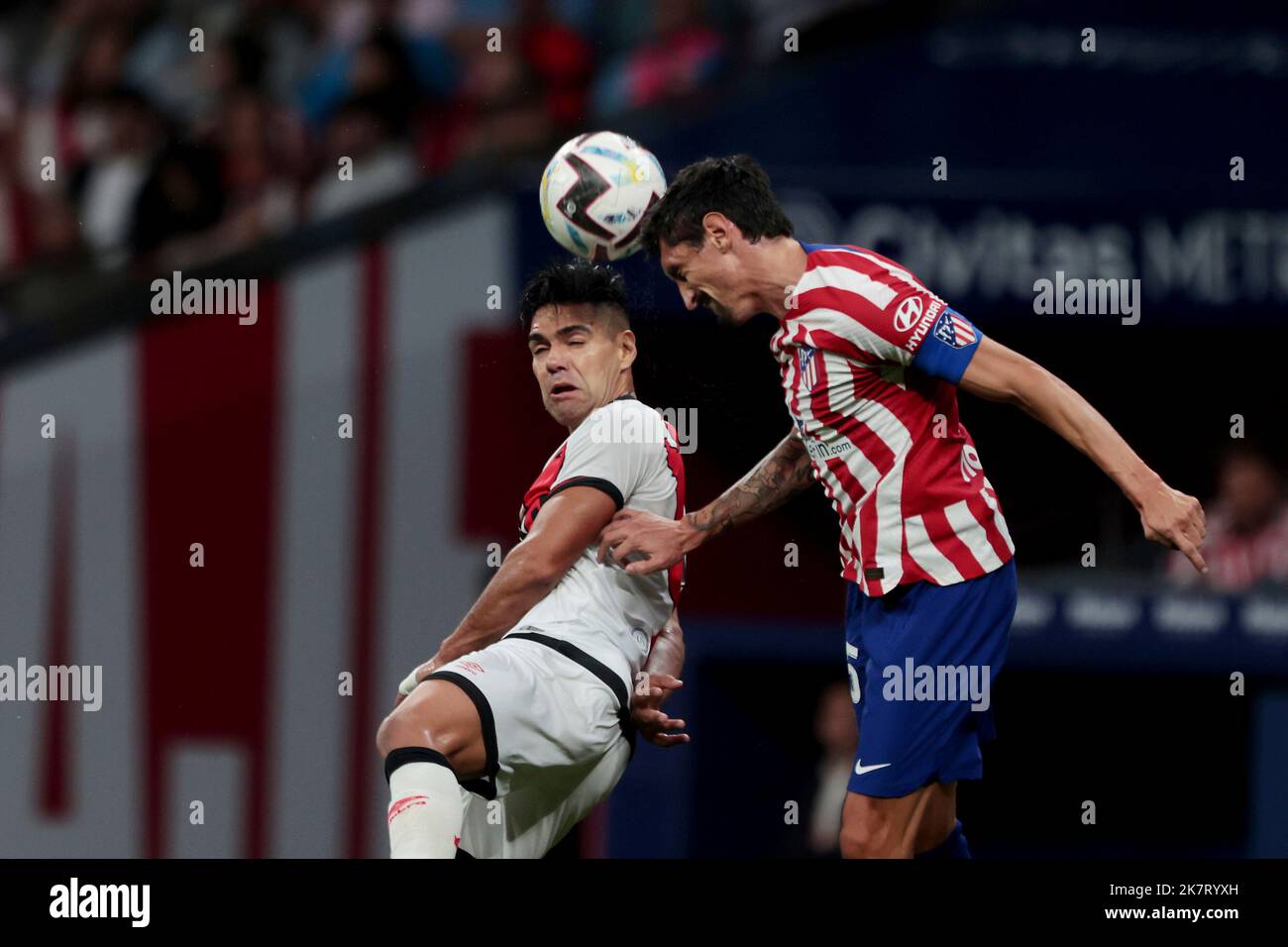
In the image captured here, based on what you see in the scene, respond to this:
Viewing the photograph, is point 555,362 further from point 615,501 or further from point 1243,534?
point 1243,534

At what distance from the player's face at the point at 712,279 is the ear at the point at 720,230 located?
0.01 m

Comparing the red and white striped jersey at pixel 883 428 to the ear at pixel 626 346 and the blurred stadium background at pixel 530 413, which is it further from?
the blurred stadium background at pixel 530 413

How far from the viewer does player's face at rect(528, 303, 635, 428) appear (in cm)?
500

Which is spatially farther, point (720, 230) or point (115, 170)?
point (115, 170)

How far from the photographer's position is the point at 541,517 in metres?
4.79

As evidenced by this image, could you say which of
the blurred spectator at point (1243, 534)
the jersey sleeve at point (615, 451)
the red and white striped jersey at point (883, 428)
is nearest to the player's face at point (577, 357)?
the jersey sleeve at point (615, 451)

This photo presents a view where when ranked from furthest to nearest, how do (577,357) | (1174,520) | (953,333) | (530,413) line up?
(530,413) < (577,357) < (953,333) < (1174,520)

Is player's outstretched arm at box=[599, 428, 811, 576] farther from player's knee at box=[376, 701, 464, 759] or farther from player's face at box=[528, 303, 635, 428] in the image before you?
player's knee at box=[376, 701, 464, 759]

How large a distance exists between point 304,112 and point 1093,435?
5.32m

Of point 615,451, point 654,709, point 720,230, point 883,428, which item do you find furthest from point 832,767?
point 720,230

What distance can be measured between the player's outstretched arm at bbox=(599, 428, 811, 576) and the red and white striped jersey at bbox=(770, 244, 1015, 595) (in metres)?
0.25

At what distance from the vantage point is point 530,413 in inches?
322

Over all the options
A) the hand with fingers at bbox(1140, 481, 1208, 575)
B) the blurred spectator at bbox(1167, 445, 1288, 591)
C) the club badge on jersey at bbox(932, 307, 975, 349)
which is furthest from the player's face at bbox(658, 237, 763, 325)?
the blurred spectator at bbox(1167, 445, 1288, 591)

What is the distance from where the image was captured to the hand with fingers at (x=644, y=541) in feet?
15.6
